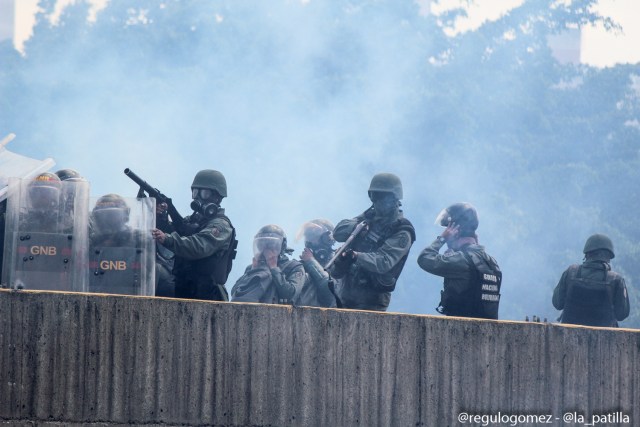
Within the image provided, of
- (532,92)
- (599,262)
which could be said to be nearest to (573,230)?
(532,92)

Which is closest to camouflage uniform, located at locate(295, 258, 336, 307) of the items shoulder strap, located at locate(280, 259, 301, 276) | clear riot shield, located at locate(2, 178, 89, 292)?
shoulder strap, located at locate(280, 259, 301, 276)

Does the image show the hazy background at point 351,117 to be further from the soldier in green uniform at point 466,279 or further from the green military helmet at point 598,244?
the soldier in green uniform at point 466,279

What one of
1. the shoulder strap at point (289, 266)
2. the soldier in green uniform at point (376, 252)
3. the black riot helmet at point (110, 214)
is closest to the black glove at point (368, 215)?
the soldier in green uniform at point (376, 252)

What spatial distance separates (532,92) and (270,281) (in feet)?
48.5

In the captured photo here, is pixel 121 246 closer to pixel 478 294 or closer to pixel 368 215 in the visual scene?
pixel 368 215

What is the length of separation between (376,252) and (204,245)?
5.02 ft

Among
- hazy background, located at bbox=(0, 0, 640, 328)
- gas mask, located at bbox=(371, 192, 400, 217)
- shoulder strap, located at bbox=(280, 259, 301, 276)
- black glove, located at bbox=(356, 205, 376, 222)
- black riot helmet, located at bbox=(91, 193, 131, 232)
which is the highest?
hazy background, located at bbox=(0, 0, 640, 328)

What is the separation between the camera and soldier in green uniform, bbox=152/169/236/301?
370 inches

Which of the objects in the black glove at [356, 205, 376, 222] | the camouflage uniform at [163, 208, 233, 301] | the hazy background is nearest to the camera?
the camouflage uniform at [163, 208, 233, 301]

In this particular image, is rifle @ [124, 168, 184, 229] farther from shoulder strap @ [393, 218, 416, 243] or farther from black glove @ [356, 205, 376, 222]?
shoulder strap @ [393, 218, 416, 243]

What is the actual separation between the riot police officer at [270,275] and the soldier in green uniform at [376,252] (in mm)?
1760

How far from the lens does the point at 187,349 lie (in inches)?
319

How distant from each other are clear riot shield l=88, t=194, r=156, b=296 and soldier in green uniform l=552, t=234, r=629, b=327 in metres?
4.55

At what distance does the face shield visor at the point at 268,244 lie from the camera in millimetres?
12672
